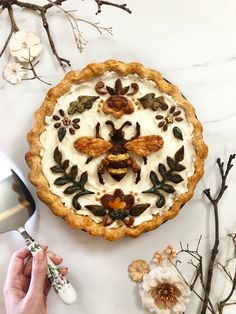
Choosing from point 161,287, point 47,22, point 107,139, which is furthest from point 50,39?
point 161,287

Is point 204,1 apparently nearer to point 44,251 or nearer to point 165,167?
point 165,167

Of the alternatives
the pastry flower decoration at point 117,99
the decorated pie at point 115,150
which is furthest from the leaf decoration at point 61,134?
the pastry flower decoration at point 117,99

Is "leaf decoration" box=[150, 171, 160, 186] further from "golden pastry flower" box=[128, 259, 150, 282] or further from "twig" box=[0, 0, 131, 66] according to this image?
"twig" box=[0, 0, 131, 66]

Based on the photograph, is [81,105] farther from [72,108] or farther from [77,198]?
[77,198]

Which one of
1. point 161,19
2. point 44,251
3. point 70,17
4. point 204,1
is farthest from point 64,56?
point 44,251

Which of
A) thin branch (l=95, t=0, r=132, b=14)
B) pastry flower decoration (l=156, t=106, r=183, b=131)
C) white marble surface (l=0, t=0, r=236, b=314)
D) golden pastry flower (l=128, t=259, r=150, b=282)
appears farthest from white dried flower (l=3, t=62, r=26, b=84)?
golden pastry flower (l=128, t=259, r=150, b=282)

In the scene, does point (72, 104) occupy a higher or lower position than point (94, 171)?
higher
